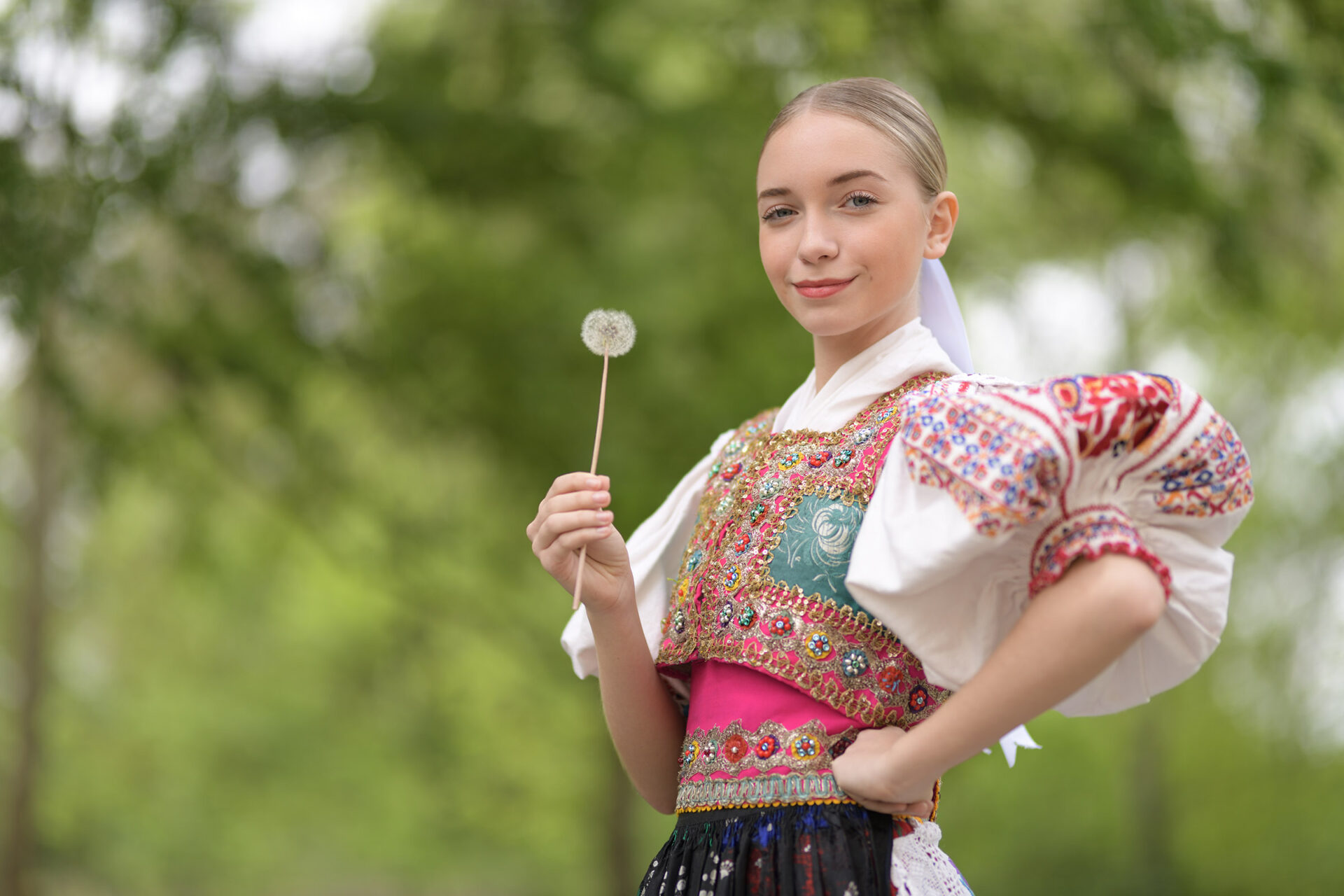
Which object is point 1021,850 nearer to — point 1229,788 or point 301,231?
point 1229,788

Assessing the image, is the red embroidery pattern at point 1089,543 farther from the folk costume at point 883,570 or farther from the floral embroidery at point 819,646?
the floral embroidery at point 819,646

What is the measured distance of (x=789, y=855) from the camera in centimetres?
144

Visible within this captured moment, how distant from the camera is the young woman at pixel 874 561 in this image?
126cm

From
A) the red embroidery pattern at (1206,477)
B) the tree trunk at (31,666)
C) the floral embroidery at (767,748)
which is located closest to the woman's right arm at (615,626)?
the floral embroidery at (767,748)

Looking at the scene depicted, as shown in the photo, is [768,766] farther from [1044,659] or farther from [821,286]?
[821,286]

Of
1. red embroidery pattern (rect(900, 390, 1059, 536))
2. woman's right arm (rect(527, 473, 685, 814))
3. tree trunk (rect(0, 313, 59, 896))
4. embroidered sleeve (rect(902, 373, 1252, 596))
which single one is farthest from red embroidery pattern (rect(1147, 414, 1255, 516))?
tree trunk (rect(0, 313, 59, 896))

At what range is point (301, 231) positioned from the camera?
6.52 m

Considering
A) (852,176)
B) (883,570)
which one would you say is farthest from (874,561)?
(852,176)

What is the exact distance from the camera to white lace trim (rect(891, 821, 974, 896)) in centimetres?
146

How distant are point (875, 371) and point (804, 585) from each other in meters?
0.31

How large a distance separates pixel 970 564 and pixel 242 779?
13173mm

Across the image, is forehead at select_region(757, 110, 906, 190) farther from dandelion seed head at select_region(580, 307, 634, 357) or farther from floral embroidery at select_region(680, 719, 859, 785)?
floral embroidery at select_region(680, 719, 859, 785)

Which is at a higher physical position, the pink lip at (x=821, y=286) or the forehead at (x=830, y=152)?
the forehead at (x=830, y=152)

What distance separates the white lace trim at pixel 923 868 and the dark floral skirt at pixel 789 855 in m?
0.02
